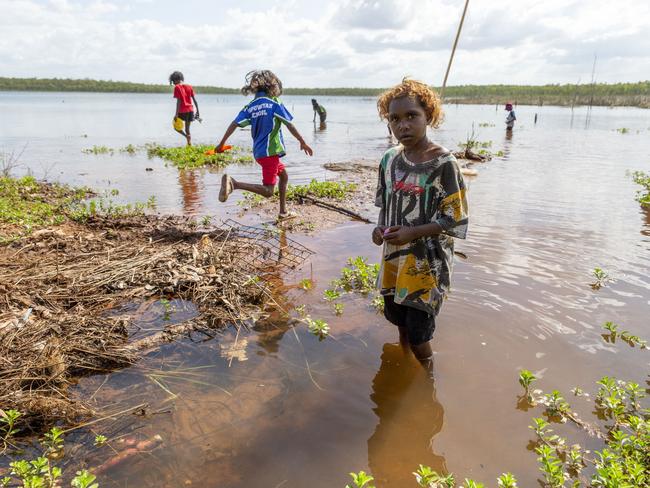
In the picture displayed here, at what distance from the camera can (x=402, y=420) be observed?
2.59 meters

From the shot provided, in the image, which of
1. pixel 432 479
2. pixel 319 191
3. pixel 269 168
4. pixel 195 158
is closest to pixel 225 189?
pixel 269 168

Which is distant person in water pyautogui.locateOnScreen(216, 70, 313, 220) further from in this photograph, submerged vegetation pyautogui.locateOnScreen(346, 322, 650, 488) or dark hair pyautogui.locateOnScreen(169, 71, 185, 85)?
dark hair pyautogui.locateOnScreen(169, 71, 185, 85)

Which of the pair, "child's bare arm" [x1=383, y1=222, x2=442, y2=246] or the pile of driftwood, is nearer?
"child's bare arm" [x1=383, y1=222, x2=442, y2=246]

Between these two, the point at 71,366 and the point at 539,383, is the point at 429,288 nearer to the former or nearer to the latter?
the point at 539,383

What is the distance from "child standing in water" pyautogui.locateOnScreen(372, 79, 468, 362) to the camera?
2.46 m

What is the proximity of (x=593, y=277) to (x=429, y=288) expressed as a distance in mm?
2888

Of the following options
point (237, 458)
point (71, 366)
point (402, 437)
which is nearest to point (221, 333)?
point (71, 366)

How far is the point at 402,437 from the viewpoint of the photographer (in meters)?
2.46

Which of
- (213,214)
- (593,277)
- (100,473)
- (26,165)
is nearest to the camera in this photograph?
(100,473)

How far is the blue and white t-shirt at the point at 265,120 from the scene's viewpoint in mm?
5570

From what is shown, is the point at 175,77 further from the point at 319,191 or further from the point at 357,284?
the point at 357,284

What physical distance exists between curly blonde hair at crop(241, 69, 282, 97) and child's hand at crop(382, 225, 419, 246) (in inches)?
149

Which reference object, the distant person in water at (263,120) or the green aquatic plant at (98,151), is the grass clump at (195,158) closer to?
the green aquatic plant at (98,151)

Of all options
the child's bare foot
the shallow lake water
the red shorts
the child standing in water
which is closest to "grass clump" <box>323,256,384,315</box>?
the shallow lake water
